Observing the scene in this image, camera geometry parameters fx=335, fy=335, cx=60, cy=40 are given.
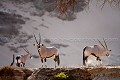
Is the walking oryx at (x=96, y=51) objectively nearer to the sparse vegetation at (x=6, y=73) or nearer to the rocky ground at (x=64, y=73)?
the rocky ground at (x=64, y=73)

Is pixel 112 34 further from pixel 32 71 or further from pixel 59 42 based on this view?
pixel 32 71

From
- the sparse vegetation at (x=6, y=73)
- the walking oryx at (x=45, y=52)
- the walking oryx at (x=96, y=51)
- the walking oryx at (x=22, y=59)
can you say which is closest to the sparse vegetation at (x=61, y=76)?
the sparse vegetation at (x=6, y=73)

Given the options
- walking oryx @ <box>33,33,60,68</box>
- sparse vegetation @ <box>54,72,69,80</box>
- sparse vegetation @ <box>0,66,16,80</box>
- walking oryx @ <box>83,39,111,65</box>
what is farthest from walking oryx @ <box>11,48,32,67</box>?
sparse vegetation @ <box>54,72,69,80</box>

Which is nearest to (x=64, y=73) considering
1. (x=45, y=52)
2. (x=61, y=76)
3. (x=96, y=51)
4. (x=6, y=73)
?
(x=61, y=76)

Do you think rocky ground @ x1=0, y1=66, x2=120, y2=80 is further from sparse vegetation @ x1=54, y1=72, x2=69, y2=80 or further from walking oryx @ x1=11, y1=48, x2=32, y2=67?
walking oryx @ x1=11, y1=48, x2=32, y2=67

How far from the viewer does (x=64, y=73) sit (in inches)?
228

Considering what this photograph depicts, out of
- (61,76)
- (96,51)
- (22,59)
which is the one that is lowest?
(61,76)

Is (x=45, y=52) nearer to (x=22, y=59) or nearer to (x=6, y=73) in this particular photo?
(x=22, y=59)

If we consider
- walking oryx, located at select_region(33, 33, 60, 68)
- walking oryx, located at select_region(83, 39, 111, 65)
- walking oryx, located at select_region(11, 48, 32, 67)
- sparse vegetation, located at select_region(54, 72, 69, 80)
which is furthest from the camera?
walking oryx, located at select_region(11, 48, 32, 67)

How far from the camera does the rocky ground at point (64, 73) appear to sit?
562cm

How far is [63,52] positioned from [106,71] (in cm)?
301

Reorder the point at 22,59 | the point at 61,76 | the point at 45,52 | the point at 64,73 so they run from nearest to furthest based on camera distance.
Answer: the point at 61,76, the point at 64,73, the point at 45,52, the point at 22,59

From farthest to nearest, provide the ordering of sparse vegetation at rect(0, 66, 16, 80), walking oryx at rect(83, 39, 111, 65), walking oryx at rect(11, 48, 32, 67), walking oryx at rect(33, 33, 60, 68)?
walking oryx at rect(11, 48, 32, 67), walking oryx at rect(83, 39, 111, 65), walking oryx at rect(33, 33, 60, 68), sparse vegetation at rect(0, 66, 16, 80)

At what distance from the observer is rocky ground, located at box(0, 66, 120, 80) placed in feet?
18.5
